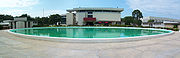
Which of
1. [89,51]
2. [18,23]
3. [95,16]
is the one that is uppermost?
[95,16]

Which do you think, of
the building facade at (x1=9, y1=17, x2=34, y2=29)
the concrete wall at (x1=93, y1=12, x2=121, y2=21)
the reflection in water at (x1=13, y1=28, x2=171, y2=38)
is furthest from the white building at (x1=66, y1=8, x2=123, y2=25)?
the reflection in water at (x1=13, y1=28, x2=171, y2=38)

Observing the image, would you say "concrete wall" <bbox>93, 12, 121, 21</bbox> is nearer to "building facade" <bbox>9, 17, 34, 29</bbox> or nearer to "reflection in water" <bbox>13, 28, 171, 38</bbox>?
"reflection in water" <bbox>13, 28, 171, 38</bbox>

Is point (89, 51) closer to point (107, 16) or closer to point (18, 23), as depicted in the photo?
point (18, 23)

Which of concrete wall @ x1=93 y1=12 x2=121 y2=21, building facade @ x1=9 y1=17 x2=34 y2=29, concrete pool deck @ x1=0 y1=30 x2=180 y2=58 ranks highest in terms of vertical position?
concrete wall @ x1=93 y1=12 x2=121 y2=21

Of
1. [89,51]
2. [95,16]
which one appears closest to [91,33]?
[89,51]

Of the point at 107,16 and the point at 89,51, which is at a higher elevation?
the point at 107,16

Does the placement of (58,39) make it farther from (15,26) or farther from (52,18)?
(52,18)

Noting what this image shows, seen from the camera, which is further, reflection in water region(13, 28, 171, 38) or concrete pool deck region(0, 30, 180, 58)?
reflection in water region(13, 28, 171, 38)

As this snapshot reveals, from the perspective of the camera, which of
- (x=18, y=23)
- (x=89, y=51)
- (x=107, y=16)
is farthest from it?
(x=107, y=16)

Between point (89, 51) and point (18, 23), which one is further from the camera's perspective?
point (18, 23)

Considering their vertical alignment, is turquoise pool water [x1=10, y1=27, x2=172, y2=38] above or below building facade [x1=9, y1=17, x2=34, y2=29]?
below

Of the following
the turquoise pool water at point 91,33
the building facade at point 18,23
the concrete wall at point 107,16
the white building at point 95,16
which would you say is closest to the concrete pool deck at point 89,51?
the turquoise pool water at point 91,33

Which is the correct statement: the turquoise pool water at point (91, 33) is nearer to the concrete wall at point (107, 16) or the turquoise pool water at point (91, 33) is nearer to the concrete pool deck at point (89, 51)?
the concrete pool deck at point (89, 51)

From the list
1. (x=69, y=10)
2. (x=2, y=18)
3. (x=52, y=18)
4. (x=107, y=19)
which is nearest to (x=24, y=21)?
(x=52, y=18)
